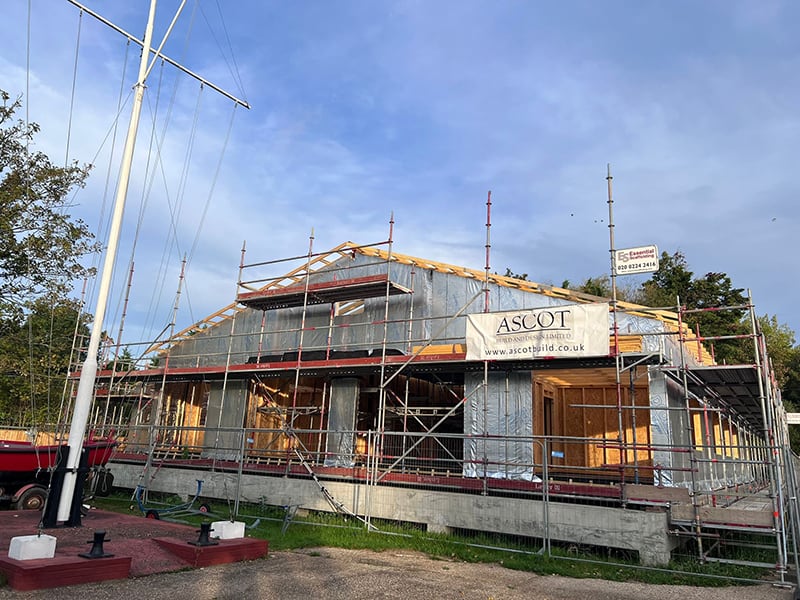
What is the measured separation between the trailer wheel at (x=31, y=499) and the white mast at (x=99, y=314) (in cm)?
489

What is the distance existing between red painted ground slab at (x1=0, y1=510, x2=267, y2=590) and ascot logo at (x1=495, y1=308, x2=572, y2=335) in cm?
791

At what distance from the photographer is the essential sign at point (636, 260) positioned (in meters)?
13.9

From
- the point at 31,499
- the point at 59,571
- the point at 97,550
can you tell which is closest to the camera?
the point at 59,571

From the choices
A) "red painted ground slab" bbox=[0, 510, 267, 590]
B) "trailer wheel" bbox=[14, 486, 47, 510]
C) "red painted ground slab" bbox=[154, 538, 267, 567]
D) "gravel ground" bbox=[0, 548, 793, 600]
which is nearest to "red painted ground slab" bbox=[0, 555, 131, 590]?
"red painted ground slab" bbox=[0, 510, 267, 590]

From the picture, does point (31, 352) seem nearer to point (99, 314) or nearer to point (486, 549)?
point (99, 314)

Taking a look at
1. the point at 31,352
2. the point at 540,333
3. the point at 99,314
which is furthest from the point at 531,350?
the point at 31,352

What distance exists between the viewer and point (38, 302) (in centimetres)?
1838

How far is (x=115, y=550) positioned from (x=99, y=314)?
15.0 feet

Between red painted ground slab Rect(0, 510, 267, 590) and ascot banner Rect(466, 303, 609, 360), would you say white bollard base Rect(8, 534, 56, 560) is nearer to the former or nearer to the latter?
red painted ground slab Rect(0, 510, 267, 590)

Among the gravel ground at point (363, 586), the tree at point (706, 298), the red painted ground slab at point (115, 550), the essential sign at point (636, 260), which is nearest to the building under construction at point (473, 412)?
the essential sign at point (636, 260)

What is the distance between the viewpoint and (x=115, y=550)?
9.28 meters

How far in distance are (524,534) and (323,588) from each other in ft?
17.7

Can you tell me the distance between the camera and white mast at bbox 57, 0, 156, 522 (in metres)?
10.9

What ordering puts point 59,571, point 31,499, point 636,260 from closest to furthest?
point 59,571 < point 636,260 < point 31,499
